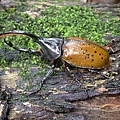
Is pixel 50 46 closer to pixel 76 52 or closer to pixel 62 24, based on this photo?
pixel 76 52

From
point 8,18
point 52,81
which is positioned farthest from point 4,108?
point 8,18

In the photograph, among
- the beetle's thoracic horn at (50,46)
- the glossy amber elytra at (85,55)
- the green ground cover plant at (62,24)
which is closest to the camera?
the glossy amber elytra at (85,55)

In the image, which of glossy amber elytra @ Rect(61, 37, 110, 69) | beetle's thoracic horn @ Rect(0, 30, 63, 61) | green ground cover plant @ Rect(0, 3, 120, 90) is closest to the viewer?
glossy amber elytra @ Rect(61, 37, 110, 69)

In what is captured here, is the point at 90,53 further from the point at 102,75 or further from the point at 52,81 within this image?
the point at 52,81

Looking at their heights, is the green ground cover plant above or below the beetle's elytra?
above

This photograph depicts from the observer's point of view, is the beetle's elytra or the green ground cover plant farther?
the green ground cover plant

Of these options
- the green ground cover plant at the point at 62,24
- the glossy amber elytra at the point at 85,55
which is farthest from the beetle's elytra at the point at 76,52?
the green ground cover plant at the point at 62,24

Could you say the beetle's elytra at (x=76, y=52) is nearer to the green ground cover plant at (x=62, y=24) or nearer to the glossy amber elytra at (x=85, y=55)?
the glossy amber elytra at (x=85, y=55)

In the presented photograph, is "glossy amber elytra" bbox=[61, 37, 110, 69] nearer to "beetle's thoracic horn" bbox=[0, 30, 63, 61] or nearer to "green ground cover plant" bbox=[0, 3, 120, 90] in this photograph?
"beetle's thoracic horn" bbox=[0, 30, 63, 61]

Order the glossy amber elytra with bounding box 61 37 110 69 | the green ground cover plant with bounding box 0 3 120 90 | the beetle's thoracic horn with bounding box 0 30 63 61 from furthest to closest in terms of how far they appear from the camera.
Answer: the green ground cover plant with bounding box 0 3 120 90, the beetle's thoracic horn with bounding box 0 30 63 61, the glossy amber elytra with bounding box 61 37 110 69

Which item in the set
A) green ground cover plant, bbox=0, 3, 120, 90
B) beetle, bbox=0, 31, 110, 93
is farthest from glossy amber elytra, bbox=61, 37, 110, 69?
green ground cover plant, bbox=0, 3, 120, 90
